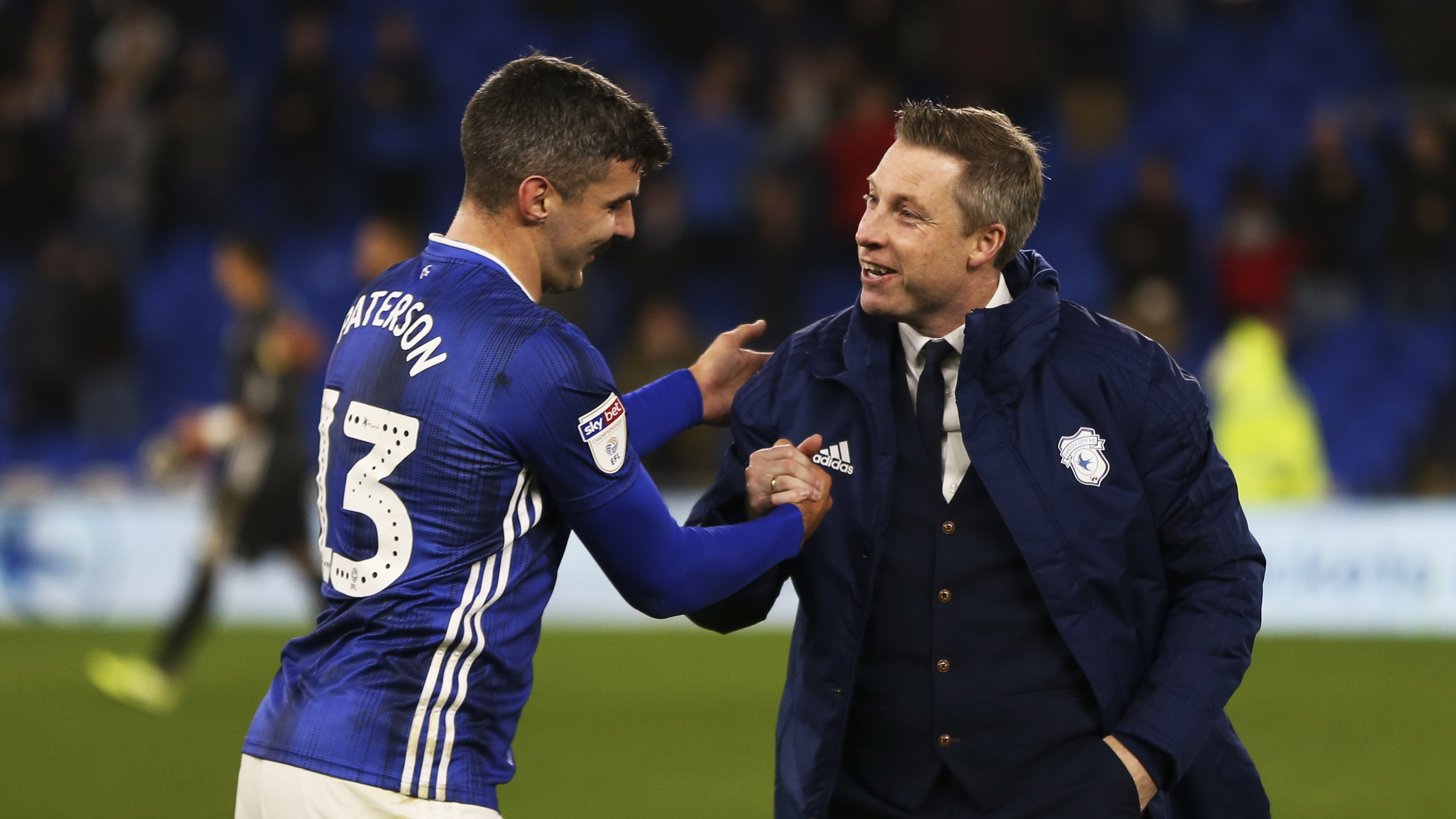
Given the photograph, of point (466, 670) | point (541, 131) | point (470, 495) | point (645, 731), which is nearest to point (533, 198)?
point (541, 131)

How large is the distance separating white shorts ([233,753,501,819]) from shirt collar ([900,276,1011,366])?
1.29 meters

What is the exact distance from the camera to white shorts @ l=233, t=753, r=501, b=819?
286 centimetres

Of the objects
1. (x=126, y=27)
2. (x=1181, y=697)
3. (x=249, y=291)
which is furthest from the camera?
(x=126, y=27)

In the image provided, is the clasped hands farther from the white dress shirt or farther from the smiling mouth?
the smiling mouth

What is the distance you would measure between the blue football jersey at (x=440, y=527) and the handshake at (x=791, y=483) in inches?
15.5

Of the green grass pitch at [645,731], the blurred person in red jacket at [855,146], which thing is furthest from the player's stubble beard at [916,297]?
the blurred person in red jacket at [855,146]

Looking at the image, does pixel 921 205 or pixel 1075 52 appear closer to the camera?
pixel 921 205

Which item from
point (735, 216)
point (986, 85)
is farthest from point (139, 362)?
point (986, 85)

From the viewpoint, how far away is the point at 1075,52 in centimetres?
1478

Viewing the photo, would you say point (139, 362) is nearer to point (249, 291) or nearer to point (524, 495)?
point (249, 291)

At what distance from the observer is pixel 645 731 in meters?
8.10

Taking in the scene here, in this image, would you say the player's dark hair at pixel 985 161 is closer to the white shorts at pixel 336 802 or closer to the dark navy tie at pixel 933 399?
the dark navy tie at pixel 933 399

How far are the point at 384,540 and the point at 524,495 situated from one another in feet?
0.86

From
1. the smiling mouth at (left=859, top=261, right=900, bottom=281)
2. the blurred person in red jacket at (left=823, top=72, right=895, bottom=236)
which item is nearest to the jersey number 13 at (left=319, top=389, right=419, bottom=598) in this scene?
the smiling mouth at (left=859, top=261, right=900, bottom=281)
